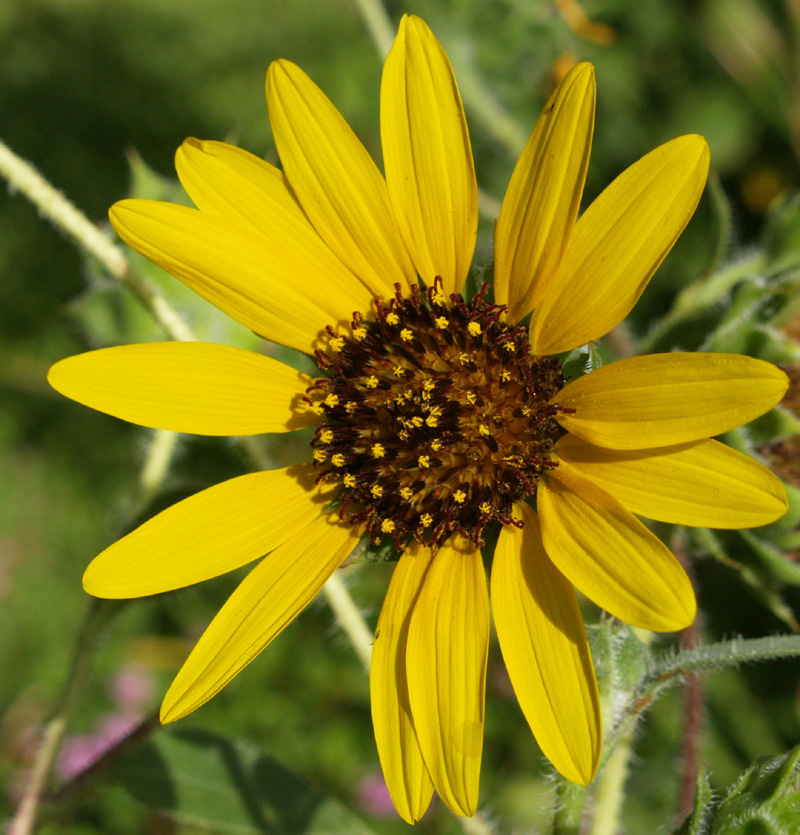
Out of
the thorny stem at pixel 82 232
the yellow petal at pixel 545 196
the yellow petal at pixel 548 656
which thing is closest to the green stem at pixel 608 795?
the yellow petal at pixel 548 656

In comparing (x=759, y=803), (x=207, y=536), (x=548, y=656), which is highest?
(x=207, y=536)

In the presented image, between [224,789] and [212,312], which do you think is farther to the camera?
[212,312]

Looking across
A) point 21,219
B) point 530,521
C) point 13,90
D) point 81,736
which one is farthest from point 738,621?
point 13,90

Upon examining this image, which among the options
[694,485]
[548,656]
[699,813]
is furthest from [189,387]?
[699,813]

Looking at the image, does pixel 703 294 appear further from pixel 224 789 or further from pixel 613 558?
pixel 224 789

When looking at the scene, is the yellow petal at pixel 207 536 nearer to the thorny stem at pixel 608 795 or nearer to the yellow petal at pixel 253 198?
the yellow petal at pixel 253 198

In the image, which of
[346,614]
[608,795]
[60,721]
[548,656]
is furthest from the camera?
[60,721]

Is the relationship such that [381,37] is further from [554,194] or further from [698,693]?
[698,693]

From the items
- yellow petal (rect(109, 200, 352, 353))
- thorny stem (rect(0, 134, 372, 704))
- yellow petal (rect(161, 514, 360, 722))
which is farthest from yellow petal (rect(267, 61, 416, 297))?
yellow petal (rect(161, 514, 360, 722))
